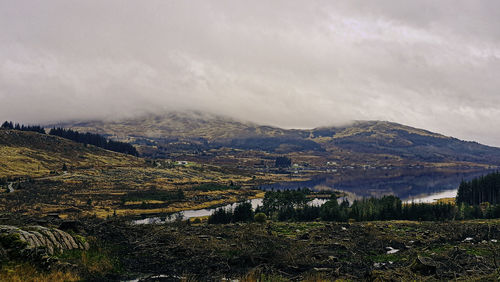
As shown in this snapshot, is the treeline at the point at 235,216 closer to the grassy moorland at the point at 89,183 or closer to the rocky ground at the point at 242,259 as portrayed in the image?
the grassy moorland at the point at 89,183

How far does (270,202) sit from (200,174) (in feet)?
375

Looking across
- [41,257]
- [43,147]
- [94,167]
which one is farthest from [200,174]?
[41,257]

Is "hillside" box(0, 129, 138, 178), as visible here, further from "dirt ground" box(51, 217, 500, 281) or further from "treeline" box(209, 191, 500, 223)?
"dirt ground" box(51, 217, 500, 281)

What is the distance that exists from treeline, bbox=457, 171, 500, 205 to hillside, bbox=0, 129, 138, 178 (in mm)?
154691

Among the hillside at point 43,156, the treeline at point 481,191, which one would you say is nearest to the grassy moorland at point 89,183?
the hillside at point 43,156

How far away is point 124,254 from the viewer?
16.9 m

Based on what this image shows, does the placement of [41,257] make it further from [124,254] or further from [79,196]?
[79,196]

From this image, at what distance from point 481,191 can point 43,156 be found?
182622 mm

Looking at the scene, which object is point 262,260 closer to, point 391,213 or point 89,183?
point 391,213

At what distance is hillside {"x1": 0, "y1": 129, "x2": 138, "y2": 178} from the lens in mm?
135000

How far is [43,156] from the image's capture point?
15800cm

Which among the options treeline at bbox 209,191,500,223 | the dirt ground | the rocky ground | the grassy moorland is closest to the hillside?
the grassy moorland

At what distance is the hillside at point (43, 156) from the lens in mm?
135000

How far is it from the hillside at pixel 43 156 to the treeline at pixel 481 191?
15469 centimetres
